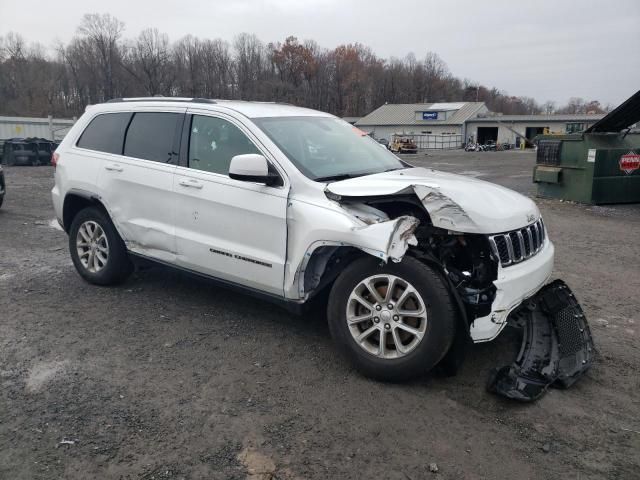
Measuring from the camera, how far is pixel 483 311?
335cm

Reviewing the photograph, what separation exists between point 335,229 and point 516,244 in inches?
47.6

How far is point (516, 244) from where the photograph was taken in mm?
3564

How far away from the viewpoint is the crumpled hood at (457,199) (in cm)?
336

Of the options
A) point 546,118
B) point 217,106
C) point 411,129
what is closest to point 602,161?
point 217,106

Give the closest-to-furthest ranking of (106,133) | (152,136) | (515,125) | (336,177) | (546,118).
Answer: (336,177), (152,136), (106,133), (546,118), (515,125)

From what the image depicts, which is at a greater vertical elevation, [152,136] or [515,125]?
[515,125]

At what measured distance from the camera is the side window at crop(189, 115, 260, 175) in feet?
14.2

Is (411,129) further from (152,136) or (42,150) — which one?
(152,136)

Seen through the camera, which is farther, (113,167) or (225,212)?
(113,167)

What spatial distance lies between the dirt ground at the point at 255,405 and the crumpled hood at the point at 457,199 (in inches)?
43.4

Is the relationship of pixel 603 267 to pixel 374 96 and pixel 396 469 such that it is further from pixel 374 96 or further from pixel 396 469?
pixel 374 96

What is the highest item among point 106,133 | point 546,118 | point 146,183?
point 546,118

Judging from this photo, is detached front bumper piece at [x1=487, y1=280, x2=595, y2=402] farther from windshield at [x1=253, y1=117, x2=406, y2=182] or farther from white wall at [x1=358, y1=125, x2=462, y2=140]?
white wall at [x1=358, y1=125, x2=462, y2=140]

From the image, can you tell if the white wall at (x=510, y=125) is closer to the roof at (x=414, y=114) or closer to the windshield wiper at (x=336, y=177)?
the roof at (x=414, y=114)
